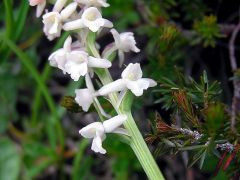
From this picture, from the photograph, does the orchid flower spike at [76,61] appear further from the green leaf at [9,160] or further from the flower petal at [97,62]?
the green leaf at [9,160]

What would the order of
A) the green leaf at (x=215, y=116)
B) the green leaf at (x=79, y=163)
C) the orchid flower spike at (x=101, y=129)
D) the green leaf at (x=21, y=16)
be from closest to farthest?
the green leaf at (x=215, y=116) < the orchid flower spike at (x=101, y=129) < the green leaf at (x=21, y=16) < the green leaf at (x=79, y=163)

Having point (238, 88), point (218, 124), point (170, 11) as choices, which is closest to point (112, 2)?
point (170, 11)

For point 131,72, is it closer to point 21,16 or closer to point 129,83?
point 129,83

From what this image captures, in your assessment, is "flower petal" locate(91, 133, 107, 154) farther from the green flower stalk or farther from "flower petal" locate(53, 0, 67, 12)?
"flower petal" locate(53, 0, 67, 12)

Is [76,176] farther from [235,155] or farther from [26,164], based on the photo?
[235,155]

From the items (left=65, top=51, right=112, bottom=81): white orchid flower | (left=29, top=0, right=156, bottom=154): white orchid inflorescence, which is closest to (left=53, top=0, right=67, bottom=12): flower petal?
(left=29, top=0, right=156, bottom=154): white orchid inflorescence

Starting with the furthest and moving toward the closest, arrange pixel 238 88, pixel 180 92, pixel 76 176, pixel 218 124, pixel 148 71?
pixel 76 176, pixel 148 71, pixel 238 88, pixel 180 92, pixel 218 124

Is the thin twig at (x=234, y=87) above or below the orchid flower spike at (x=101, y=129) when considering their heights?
below

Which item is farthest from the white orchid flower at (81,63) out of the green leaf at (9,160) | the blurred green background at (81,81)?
the green leaf at (9,160)
